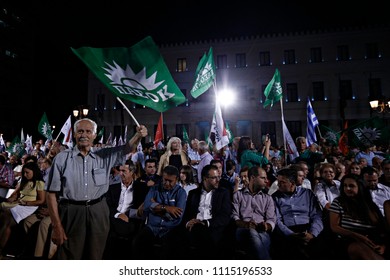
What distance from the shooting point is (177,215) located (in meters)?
4.30

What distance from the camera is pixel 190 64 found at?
31016 millimetres

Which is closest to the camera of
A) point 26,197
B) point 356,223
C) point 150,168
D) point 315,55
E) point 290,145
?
point 356,223

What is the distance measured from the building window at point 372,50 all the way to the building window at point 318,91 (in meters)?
4.92

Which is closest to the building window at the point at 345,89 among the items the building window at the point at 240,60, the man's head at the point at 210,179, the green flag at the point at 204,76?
the building window at the point at 240,60

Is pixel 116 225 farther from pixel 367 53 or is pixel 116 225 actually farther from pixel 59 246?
pixel 367 53

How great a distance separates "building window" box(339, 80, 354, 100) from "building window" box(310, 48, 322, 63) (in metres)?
3.18

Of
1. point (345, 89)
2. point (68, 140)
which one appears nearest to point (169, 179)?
point (68, 140)

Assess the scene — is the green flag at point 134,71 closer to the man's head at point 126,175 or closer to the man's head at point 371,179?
the man's head at point 126,175

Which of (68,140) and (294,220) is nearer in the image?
(294,220)

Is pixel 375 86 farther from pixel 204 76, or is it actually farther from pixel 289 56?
pixel 204 76

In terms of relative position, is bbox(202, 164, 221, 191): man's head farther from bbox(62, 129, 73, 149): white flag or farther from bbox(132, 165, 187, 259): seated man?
bbox(62, 129, 73, 149): white flag

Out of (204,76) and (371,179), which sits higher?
(204,76)

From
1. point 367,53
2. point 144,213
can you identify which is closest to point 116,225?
point 144,213

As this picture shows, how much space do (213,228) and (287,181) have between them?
135 cm
